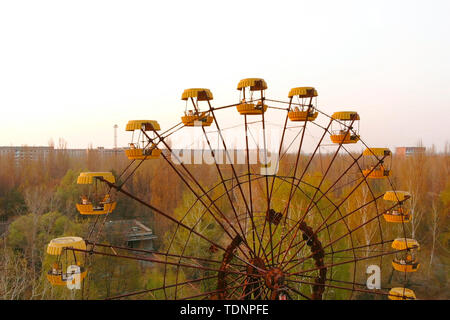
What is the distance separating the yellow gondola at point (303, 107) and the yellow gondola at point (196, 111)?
109 inches

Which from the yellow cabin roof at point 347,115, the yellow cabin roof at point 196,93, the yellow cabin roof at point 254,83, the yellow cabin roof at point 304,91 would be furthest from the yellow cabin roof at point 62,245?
the yellow cabin roof at point 347,115

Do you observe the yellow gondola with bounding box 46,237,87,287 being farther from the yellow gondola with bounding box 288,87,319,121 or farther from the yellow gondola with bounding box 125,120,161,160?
the yellow gondola with bounding box 288,87,319,121

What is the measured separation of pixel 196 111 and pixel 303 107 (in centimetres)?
380

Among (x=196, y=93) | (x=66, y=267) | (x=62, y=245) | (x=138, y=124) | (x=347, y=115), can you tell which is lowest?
(x=66, y=267)

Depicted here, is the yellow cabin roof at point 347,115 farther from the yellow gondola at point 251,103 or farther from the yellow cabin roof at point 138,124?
the yellow cabin roof at point 138,124

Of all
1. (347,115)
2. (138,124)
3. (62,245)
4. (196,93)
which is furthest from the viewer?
(347,115)

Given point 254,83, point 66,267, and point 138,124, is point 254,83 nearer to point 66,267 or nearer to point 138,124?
point 138,124

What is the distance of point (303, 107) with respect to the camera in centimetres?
1182

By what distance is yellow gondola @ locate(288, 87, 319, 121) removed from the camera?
1085cm

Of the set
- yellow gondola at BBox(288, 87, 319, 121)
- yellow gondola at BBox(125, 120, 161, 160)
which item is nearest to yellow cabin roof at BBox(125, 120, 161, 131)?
yellow gondola at BBox(125, 120, 161, 160)

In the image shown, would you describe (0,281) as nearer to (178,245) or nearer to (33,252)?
(33,252)

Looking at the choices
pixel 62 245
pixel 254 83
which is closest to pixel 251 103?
pixel 254 83

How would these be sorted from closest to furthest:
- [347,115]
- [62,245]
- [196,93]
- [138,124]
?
[62,245]
[196,93]
[138,124]
[347,115]
